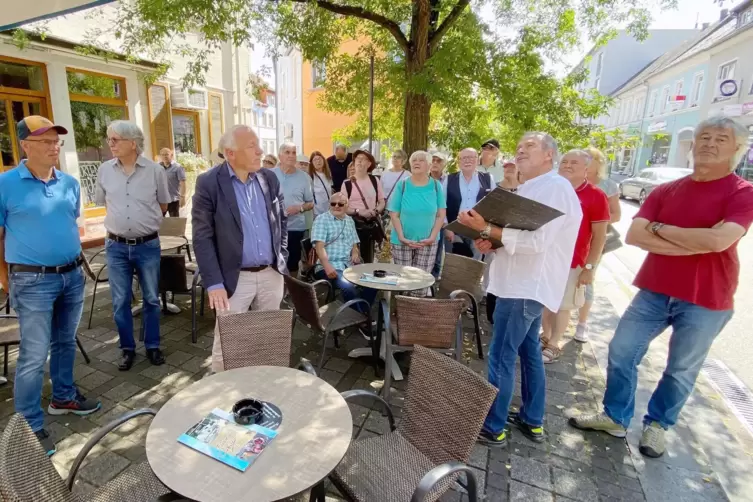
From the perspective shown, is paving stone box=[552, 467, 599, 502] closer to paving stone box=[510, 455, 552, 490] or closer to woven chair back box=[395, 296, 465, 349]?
paving stone box=[510, 455, 552, 490]

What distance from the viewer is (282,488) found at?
132cm

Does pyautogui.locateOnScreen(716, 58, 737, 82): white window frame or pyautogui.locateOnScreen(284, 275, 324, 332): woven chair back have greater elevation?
pyautogui.locateOnScreen(716, 58, 737, 82): white window frame

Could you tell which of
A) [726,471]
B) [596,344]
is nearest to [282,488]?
[726,471]

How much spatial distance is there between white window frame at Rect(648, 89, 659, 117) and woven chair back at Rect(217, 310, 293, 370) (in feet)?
99.2

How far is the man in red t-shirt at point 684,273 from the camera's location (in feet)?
7.02

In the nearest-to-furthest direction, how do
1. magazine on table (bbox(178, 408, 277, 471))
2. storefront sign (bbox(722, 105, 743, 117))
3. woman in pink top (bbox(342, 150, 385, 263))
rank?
magazine on table (bbox(178, 408, 277, 471)) < woman in pink top (bbox(342, 150, 385, 263)) < storefront sign (bbox(722, 105, 743, 117))

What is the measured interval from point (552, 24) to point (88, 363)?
761 cm

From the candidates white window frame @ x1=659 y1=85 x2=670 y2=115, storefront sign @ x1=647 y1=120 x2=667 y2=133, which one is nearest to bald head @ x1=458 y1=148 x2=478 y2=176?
storefront sign @ x1=647 y1=120 x2=667 y2=133

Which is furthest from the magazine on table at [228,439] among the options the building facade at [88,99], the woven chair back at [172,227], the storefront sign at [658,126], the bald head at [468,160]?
the storefront sign at [658,126]

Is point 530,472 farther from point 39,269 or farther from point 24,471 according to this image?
point 39,269

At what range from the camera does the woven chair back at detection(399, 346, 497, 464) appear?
1.74 meters

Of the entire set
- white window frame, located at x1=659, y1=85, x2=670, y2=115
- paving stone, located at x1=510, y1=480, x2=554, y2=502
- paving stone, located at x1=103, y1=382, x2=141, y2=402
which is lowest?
paving stone, located at x1=510, y1=480, x2=554, y2=502

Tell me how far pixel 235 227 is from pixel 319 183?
3.50 m

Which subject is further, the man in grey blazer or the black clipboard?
the man in grey blazer
